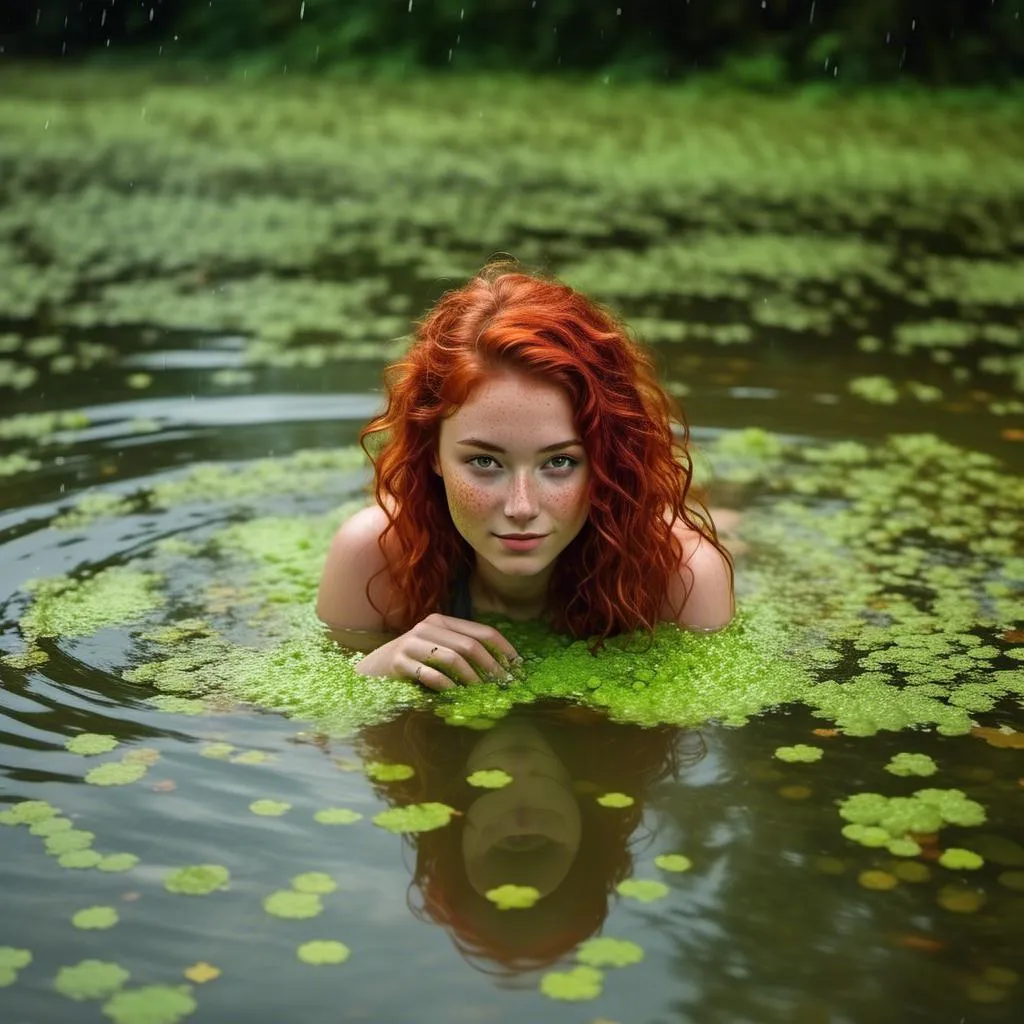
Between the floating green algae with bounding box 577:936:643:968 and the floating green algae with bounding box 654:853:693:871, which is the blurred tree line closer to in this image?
the floating green algae with bounding box 654:853:693:871

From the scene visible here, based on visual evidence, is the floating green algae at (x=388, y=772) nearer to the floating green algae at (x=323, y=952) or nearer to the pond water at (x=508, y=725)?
the pond water at (x=508, y=725)

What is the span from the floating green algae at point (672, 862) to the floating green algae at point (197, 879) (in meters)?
0.91

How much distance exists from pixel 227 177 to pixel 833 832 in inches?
450

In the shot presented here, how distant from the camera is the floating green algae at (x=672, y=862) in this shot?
3502 mm

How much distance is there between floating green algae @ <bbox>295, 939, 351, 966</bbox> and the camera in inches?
123

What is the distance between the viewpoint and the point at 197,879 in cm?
342

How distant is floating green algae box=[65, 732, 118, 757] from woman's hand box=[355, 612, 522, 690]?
0.73m

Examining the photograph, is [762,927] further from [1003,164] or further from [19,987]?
[1003,164]

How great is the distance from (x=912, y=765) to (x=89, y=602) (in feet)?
8.40

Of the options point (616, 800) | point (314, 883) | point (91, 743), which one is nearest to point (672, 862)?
point (616, 800)

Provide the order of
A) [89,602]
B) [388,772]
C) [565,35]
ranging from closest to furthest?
1. [388,772]
2. [89,602]
3. [565,35]

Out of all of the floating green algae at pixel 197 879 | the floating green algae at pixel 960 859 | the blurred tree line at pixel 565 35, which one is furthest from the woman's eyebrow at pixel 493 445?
the blurred tree line at pixel 565 35

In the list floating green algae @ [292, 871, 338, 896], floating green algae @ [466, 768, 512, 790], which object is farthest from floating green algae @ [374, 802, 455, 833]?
floating green algae @ [292, 871, 338, 896]

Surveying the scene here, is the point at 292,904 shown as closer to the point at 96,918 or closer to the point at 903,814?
the point at 96,918
